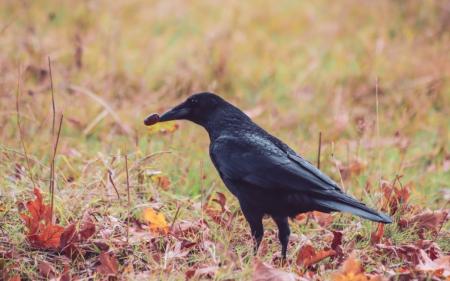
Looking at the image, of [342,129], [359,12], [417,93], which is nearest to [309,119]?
[342,129]

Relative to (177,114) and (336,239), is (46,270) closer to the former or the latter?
(177,114)

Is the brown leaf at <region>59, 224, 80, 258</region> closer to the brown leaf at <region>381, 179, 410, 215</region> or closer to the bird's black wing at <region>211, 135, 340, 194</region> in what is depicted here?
the bird's black wing at <region>211, 135, 340, 194</region>

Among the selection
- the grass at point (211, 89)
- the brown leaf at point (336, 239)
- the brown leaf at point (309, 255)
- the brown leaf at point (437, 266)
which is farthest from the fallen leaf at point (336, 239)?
the brown leaf at point (437, 266)

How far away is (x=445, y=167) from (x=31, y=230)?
2810 mm

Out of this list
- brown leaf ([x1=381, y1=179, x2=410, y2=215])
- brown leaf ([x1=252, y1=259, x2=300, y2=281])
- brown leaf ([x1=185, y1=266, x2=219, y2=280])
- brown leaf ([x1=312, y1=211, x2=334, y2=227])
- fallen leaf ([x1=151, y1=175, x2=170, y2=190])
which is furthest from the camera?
fallen leaf ([x1=151, y1=175, x2=170, y2=190])

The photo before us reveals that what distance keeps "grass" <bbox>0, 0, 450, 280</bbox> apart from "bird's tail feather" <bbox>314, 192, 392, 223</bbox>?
1.30ft

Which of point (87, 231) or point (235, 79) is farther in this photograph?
point (235, 79)

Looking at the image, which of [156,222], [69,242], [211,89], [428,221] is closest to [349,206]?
[428,221]

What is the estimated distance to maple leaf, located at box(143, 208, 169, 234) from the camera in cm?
361

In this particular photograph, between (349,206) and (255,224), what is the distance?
48 centimetres

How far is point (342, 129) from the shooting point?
19.0ft

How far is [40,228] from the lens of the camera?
3.38 m

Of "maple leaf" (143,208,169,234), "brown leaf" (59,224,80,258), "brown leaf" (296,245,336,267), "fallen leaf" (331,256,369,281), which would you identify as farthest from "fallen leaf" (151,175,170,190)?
"fallen leaf" (331,256,369,281)

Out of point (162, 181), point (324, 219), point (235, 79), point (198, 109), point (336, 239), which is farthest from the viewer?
point (235, 79)
